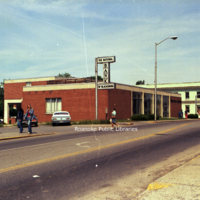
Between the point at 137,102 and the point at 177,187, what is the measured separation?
40.1 metres

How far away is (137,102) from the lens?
150 ft

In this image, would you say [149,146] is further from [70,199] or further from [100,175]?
[70,199]

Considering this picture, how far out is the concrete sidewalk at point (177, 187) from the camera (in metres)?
5.24

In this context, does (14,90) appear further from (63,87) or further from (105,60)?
(105,60)

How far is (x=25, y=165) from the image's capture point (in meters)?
8.30

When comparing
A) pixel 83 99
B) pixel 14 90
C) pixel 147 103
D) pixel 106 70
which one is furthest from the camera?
pixel 14 90

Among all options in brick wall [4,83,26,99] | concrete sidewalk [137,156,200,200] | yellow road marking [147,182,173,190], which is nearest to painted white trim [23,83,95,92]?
brick wall [4,83,26,99]

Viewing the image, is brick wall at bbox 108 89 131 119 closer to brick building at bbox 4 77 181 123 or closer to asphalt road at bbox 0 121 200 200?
brick building at bbox 4 77 181 123

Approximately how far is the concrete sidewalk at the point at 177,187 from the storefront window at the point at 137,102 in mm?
A: 37489

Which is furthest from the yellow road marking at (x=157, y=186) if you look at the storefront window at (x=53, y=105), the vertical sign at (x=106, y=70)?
the storefront window at (x=53, y=105)

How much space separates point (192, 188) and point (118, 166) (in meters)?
2.89

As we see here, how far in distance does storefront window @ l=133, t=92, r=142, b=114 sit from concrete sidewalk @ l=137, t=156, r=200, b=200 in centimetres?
3749

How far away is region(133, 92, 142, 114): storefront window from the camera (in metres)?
44.6

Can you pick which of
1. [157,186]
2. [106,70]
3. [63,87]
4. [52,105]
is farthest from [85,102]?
[157,186]
